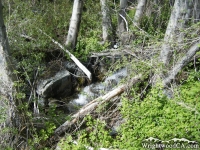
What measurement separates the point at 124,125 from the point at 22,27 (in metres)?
5.16

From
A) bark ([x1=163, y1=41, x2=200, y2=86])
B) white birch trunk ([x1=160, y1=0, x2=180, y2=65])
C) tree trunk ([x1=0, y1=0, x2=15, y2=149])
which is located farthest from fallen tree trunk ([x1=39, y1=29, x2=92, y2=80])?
tree trunk ([x1=0, y1=0, x2=15, y2=149])

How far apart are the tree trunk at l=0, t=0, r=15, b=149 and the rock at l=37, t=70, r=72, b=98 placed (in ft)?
8.50

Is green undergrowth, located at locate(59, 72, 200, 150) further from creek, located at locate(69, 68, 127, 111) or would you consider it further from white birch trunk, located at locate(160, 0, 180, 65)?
creek, located at locate(69, 68, 127, 111)

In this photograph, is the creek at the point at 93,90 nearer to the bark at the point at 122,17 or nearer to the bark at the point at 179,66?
the bark at the point at 122,17

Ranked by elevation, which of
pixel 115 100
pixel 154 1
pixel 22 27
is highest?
pixel 154 1

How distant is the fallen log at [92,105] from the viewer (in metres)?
4.89

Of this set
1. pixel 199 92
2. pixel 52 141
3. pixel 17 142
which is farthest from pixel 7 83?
pixel 199 92

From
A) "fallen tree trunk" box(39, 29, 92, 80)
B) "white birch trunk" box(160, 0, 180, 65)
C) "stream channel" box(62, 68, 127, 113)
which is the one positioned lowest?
"stream channel" box(62, 68, 127, 113)

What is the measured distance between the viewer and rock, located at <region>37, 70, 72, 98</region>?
6968 mm

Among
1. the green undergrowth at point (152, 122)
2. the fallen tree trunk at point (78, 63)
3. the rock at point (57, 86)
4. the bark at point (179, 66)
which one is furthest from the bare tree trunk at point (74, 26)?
the bark at point (179, 66)

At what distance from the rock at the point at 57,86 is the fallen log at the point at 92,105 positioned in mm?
2241

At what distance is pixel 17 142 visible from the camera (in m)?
4.38

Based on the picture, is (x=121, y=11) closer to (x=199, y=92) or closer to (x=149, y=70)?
A: (x=149, y=70)

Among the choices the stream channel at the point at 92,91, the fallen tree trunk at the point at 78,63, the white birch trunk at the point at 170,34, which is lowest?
the stream channel at the point at 92,91
